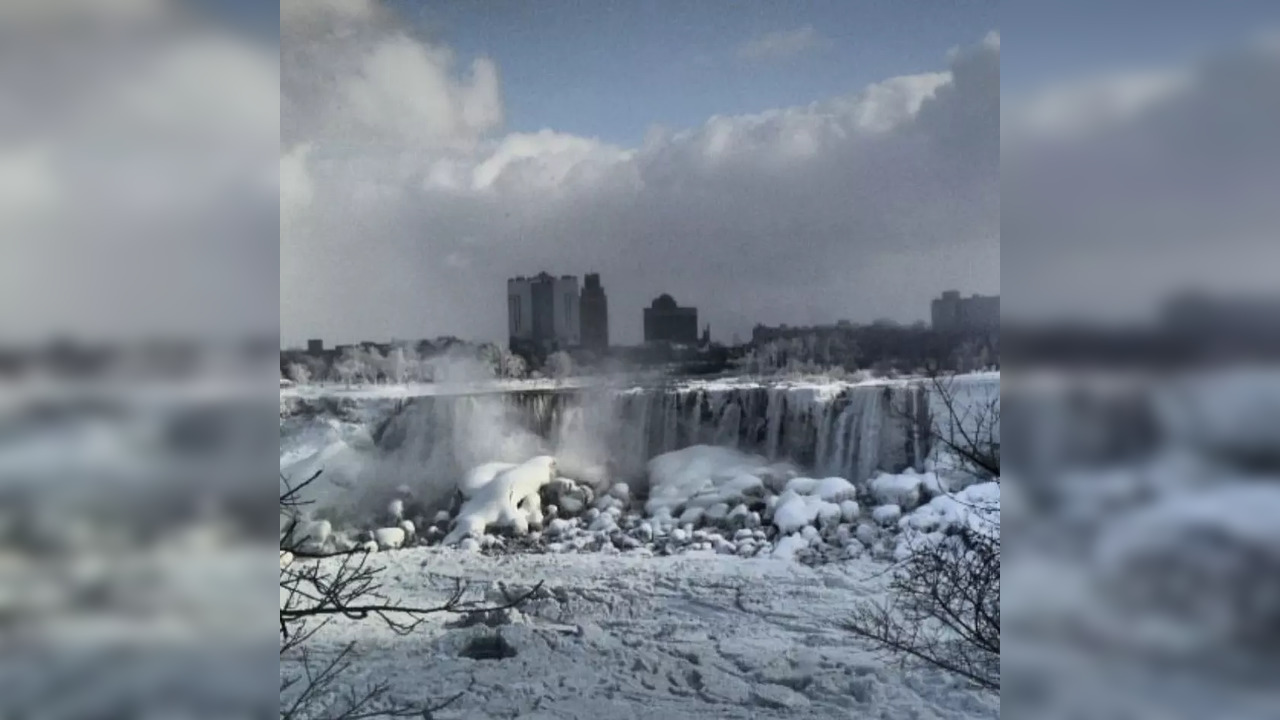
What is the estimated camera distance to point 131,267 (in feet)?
3.56

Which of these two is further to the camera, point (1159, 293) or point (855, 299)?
point (855, 299)

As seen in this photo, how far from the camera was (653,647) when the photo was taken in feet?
8.14

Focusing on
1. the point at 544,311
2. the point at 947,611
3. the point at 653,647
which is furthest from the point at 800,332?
the point at 653,647

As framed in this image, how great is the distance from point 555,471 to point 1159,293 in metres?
1.80

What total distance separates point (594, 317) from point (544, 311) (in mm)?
143

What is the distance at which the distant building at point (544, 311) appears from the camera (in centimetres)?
261

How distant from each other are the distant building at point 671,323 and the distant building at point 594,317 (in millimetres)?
123

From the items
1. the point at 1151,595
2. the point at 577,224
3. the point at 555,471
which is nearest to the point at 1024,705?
the point at 1151,595

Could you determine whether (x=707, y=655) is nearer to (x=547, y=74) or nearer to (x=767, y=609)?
(x=767, y=609)

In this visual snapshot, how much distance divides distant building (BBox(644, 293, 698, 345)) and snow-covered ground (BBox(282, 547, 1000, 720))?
60 cm

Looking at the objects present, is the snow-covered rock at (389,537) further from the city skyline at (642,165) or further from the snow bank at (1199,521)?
the snow bank at (1199,521)

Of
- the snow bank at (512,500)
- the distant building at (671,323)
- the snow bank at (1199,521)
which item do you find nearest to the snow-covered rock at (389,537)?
the snow bank at (512,500)

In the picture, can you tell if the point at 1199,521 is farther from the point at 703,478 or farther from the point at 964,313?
the point at 703,478

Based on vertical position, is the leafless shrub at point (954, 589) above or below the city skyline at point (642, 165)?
below
